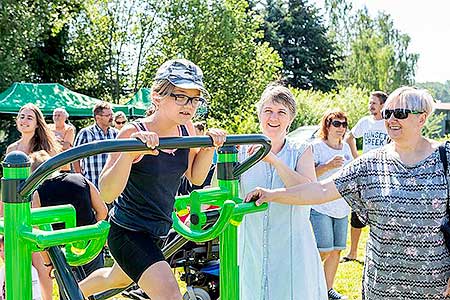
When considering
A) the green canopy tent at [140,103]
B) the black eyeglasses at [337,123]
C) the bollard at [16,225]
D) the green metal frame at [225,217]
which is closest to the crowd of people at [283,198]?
the green metal frame at [225,217]

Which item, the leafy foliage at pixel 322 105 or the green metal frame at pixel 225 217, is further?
the leafy foliage at pixel 322 105

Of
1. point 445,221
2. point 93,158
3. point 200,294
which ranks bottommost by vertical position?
Answer: point 200,294

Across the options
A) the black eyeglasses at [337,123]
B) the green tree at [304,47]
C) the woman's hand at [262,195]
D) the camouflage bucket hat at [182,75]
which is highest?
the green tree at [304,47]

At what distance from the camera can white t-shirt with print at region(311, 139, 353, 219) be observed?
514cm

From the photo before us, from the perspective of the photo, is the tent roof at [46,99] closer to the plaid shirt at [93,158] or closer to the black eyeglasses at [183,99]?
the plaid shirt at [93,158]

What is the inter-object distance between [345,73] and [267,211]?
40.4 metres

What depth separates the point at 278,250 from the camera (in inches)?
134

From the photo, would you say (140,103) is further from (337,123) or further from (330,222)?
(330,222)

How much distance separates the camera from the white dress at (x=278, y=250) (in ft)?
11.1

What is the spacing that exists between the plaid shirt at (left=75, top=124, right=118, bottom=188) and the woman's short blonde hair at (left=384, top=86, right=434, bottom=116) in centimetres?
389

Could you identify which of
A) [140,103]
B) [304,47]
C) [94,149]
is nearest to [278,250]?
[94,149]

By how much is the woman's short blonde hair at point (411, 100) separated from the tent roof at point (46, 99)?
41.1 ft

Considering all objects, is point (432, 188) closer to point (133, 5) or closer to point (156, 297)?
point (156, 297)

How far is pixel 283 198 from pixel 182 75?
3.08 feet
